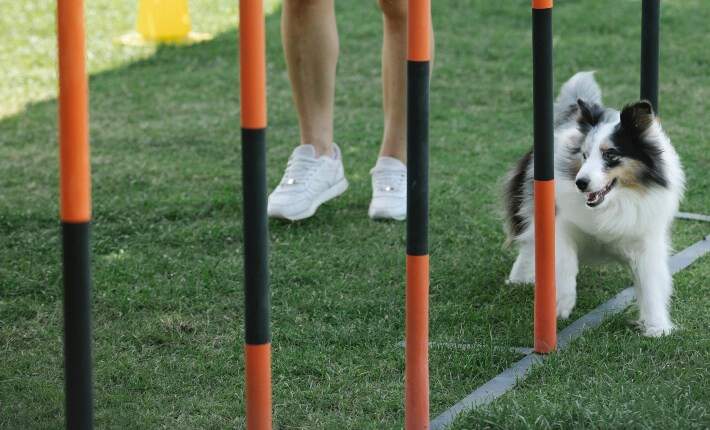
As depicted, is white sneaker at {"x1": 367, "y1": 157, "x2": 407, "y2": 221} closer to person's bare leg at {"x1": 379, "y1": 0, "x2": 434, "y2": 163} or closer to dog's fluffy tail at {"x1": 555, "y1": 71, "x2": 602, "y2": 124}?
person's bare leg at {"x1": 379, "y1": 0, "x2": 434, "y2": 163}

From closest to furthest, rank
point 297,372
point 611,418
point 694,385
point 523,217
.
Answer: point 611,418
point 694,385
point 297,372
point 523,217

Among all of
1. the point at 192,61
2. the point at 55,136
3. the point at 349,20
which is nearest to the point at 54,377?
the point at 55,136

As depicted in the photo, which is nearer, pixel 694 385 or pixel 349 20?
pixel 694 385

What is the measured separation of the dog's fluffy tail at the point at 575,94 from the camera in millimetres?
3600

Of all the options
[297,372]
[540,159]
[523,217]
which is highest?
[540,159]

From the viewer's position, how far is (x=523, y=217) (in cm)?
351

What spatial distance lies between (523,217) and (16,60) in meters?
4.88

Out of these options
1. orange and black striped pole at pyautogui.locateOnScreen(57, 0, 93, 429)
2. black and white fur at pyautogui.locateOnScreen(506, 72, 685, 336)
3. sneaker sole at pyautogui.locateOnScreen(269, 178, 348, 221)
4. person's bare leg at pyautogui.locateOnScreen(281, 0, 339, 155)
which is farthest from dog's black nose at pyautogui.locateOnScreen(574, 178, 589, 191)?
orange and black striped pole at pyautogui.locateOnScreen(57, 0, 93, 429)

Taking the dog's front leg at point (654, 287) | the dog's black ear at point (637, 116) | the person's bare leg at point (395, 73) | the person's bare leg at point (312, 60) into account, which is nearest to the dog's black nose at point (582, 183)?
the dog's black ear at point (637, 116)

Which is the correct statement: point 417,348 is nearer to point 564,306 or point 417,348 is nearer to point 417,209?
point 417,209

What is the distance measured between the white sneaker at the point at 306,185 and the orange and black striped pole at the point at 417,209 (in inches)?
71.6

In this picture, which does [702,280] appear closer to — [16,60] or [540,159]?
[540,159]

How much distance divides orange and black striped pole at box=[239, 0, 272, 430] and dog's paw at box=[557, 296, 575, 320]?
1344mm

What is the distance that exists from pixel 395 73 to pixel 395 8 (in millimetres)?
263
